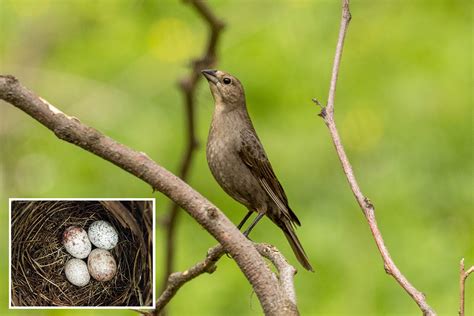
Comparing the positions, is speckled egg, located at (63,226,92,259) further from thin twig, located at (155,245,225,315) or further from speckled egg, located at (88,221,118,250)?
thin twig, located at (155,245,225,315)

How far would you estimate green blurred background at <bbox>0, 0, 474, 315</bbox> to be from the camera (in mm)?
6188

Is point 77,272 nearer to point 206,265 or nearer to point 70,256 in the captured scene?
point 70,256

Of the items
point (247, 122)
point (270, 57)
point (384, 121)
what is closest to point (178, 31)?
point (270, 57)

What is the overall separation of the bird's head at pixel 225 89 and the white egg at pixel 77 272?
1.08m

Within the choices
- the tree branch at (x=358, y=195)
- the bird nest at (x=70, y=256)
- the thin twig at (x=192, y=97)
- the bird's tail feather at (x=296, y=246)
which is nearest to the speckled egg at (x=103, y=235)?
the bird nest at (x=70, y=256)

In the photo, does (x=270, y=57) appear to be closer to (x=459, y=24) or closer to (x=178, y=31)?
(x=178, y=31)

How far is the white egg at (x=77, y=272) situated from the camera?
3078 millimetres

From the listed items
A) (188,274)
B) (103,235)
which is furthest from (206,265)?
(103,235)

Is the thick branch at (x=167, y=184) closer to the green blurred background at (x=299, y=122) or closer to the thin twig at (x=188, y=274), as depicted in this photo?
the thin twig at (x=188, y=274)

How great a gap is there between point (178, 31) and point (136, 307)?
5.80m

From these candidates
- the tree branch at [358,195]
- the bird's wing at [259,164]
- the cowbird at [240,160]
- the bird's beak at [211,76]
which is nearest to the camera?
the tree branch at [358,195]

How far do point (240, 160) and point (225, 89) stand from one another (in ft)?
0.99

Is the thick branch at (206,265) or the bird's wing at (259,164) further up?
the bird's wing at (259,164)

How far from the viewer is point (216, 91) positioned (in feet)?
13.0
